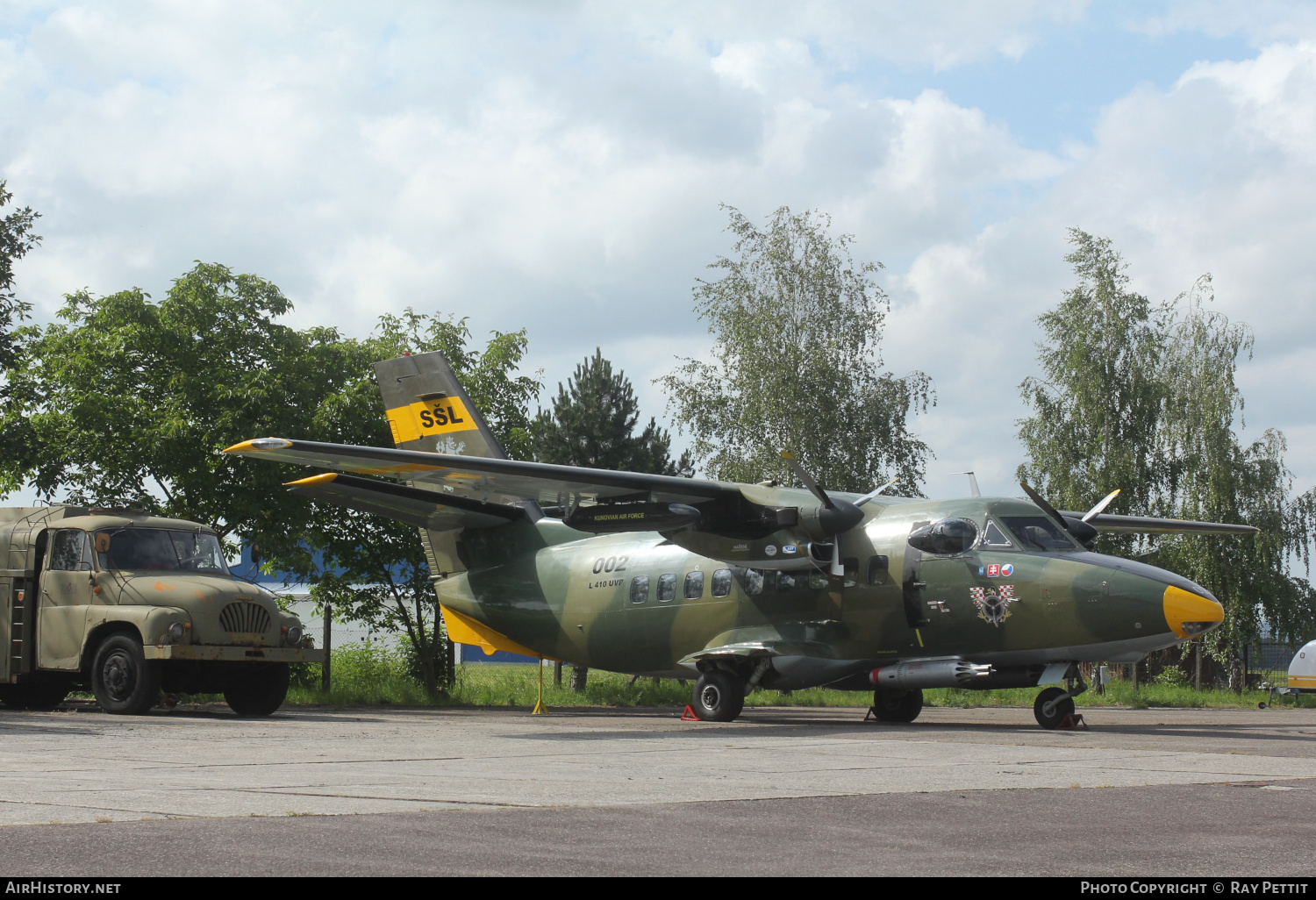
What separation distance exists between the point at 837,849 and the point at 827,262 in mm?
32501

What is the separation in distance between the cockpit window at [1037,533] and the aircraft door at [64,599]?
Answer: 12.5 m

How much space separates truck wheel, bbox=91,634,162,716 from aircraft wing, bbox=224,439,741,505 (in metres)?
3.18

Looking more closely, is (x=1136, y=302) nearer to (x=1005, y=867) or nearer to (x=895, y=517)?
(x=895, y=517)

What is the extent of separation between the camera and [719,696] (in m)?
17.4

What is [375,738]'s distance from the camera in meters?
12.5

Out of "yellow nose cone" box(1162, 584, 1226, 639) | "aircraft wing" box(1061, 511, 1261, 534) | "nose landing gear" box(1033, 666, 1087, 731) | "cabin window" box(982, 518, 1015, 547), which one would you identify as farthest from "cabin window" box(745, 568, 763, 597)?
"aircraft wing" box(1061, 511, 1261, 534)

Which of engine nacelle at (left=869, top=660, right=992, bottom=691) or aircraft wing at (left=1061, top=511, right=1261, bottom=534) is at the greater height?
aircraft wing at (left=1061, top=511, right=1261, bottom=534)

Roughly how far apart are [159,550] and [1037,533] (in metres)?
12.1

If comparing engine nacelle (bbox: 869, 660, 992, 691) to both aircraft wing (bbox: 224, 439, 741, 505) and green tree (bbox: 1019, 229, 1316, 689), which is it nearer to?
aircraft wing (bbox: 224, 439, 741, 505)

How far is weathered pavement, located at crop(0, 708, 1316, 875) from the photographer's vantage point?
5.27 metres

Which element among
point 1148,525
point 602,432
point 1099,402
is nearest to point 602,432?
point 602,432

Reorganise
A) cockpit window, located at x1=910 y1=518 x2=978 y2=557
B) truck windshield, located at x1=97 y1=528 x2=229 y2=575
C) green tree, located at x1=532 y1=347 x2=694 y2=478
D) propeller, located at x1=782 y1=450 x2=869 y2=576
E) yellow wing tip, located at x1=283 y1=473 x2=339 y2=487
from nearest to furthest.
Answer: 1. yellow wing tip, located at x1=283 y1=473 x2=339 y2=487
2. cockpit window, located at x1=910 y1=518 x2=978 y2=557
3. propeller, located at x1=782 y1=450 x2=869 y2=576
4. truck windshield, located at x1=97 y1=528 x2=229 y2=575
5. green tree, located at x1=532 y1=347 x2=694 y2=478

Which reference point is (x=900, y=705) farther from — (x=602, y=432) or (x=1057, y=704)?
(x=602, y=432)

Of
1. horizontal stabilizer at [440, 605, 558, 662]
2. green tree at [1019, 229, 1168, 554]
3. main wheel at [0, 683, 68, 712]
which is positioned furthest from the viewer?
green tree at [1019, 229, 1168, 554]
